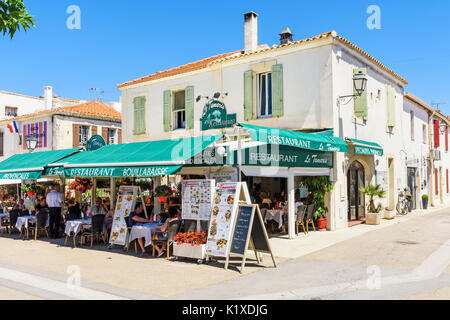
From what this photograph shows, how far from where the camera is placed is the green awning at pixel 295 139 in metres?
8.53

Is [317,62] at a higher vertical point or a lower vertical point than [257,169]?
higher

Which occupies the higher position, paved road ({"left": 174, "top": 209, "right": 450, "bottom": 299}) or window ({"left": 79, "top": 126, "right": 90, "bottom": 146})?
window ({"left": 79, "top": 126, "right": 90, "bottom": 146})

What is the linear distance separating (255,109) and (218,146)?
5.01 m

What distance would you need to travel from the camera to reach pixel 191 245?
8047mm

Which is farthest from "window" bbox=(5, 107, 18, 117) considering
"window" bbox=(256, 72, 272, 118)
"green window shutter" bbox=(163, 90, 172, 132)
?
"window" bbox=(256, 72, 272, 118)

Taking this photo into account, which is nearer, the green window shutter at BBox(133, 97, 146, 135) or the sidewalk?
the sidewalk

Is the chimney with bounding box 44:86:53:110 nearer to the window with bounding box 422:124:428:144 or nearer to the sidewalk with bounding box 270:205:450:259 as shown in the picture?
the sidewalk with bounding box 270:205:450:259

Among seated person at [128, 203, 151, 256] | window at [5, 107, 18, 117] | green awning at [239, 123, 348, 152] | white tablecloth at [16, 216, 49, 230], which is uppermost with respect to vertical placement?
window at [5, 107, 18, 117]

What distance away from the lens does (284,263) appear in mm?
7938

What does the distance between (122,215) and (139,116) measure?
26.5ft

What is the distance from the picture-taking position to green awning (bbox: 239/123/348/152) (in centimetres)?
853

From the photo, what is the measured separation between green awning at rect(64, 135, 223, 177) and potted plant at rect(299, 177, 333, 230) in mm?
4130
